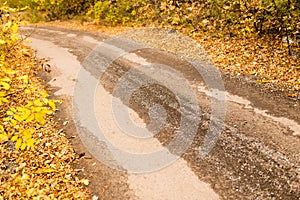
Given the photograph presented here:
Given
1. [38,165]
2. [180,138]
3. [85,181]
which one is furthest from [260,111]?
[38,165]

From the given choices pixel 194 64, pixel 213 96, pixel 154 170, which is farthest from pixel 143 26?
pixel 154 170

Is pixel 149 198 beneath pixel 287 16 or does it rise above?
beneath

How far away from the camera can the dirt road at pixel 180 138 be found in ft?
15.5

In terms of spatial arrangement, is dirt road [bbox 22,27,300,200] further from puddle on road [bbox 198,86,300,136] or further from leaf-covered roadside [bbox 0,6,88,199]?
leaf-covered roadside [bbox 0,6,88,199]

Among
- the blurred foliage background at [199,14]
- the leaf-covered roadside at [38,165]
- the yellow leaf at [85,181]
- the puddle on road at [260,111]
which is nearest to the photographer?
the leaf-covered roadside at [38,165]

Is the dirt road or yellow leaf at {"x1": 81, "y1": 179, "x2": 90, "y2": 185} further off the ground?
the dirt road

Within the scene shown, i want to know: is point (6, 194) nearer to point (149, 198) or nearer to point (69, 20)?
point (149, 198)

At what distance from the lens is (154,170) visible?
520 centimetres

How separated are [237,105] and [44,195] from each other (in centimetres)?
466

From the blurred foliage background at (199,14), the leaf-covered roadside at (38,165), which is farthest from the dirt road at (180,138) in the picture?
the blurred foliage background at (199,14)

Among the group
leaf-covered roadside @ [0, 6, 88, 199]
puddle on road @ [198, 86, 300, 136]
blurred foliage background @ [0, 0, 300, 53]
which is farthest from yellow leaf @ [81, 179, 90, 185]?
puddle on road @ [198, 86, 300, 136]

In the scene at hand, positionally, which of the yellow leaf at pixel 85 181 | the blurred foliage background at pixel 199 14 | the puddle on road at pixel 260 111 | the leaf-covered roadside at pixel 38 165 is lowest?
the yellow leaf at pixel 85 181

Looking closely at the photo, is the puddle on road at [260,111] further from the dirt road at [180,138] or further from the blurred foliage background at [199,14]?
the blurred foliage background at [199,14]

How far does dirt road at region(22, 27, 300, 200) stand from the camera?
4715mm
